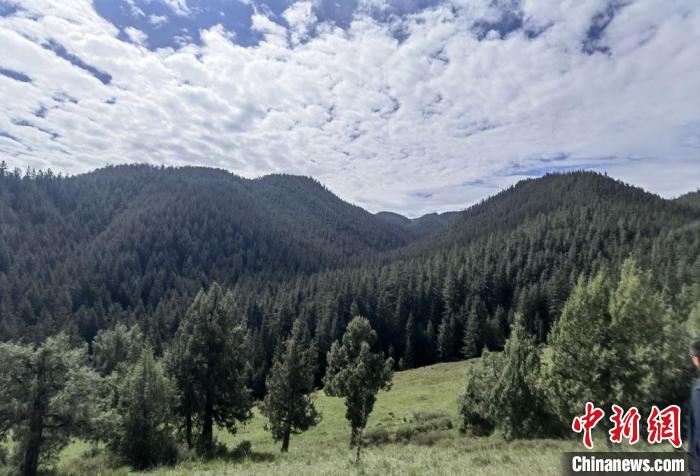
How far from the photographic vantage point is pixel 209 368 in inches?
1171

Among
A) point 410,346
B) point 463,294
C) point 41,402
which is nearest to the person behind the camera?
point 41,402

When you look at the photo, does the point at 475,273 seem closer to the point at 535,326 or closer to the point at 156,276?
the point at 535,326

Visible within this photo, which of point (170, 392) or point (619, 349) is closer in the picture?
point (619, 349)

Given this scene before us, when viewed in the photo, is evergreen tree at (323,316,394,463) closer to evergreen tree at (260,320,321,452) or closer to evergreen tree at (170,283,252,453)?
evergreen tree at (260,320,321,452)

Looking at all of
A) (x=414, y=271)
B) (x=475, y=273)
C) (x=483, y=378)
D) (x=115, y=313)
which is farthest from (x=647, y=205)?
(x=115, y=313)

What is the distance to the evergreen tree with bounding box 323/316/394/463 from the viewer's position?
31.3 metres

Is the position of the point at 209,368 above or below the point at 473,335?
below

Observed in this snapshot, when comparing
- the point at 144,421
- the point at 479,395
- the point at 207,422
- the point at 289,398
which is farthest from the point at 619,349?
the point at 207,422

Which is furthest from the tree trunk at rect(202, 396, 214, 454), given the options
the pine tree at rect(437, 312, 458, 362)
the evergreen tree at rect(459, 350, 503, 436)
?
the pine tree at rect(437, 312, 458, 362)

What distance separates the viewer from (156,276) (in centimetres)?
19325

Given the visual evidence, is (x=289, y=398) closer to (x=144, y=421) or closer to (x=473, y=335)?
(x=144, y=421)

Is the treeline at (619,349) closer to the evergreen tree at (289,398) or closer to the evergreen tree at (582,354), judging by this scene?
the evergreen tree at (582,354)

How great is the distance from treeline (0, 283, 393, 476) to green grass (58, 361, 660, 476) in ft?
6.79

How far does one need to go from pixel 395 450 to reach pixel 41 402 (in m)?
21.5
